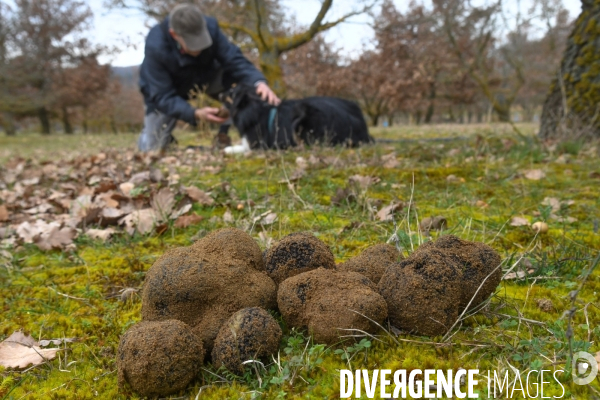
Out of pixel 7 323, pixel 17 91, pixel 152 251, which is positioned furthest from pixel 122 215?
pixel 17 91

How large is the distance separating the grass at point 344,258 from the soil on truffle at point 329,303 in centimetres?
5

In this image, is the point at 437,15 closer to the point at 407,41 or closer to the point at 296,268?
the point at 407,41

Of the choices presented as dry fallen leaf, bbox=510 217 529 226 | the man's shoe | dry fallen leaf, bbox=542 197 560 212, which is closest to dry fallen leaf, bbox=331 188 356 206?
dry fallen leaf, bbox=510 217 529 226

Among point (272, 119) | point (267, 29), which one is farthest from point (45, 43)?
point (272, 119)

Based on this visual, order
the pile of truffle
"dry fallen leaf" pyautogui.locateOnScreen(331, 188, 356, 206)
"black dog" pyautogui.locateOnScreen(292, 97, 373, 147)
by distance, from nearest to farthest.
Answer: the pile of truffle < "dry fallen leaf" pyautogui.locateOnScreen(331, 188, 356, 206) < "black dog" pyautogui.locateOnScreen(292, 97, 373, 147)

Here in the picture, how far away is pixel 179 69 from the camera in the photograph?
25.1 ft

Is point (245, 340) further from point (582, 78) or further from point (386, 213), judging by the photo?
point (582, 78)

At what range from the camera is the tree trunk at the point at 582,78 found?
5.27 meters

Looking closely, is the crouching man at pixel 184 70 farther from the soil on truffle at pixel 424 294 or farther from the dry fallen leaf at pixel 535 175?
the soil on truffle at pixel 424 294

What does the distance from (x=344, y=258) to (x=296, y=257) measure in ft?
2.17

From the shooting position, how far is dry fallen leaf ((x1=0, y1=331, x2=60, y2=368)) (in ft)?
4.78

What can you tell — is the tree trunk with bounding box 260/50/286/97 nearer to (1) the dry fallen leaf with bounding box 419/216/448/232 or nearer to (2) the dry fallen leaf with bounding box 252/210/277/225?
(2) the dry fallen leaf with bounding box 252/210/277/225

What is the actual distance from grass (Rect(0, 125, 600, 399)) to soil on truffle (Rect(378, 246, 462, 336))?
0.05 m

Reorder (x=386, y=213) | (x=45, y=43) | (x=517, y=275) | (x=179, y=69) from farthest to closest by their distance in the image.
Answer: (x=45, y=43) → (x=179, y=69) → (x=386, y=213) → (x=517, y=275)
